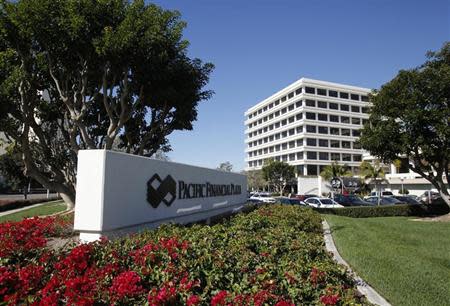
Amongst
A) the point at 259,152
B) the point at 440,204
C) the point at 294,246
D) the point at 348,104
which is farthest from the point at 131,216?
the point at 259,152

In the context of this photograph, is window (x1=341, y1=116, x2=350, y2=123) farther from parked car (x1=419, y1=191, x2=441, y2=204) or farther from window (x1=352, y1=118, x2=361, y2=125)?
parked car (x1=419, y1=191, x2=441, y2=204)

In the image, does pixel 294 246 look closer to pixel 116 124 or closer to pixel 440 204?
pixel 116 124

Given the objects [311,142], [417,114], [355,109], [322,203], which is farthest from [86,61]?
[355,109]

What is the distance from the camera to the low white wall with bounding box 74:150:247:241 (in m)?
8.63

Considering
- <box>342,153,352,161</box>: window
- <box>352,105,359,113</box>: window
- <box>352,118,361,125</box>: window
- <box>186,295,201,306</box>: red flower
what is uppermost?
<box>352,105,359,113</box>: window

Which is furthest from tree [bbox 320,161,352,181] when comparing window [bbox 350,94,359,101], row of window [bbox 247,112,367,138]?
window [bbox 350,94,359,101]

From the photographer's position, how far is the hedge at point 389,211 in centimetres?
2572

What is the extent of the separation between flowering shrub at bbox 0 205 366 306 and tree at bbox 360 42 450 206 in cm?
1749

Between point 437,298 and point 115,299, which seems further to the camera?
point 437,298

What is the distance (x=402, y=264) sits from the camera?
905 cm

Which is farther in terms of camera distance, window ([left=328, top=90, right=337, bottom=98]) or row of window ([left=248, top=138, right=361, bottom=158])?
window ([left=328, top=90, right=337, bottom=98])

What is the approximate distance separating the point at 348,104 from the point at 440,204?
58.9 metres

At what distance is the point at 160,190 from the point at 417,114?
16073 mm

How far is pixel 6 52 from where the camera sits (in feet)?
50.2
